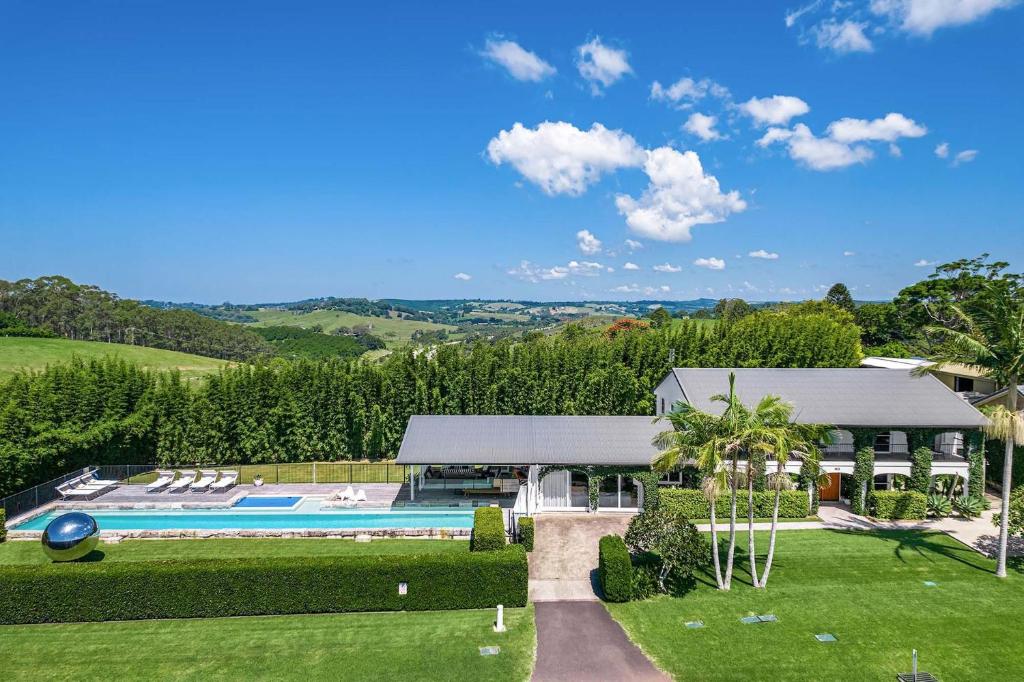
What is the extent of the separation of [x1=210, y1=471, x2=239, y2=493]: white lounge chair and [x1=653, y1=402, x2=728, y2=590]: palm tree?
18.5 meters

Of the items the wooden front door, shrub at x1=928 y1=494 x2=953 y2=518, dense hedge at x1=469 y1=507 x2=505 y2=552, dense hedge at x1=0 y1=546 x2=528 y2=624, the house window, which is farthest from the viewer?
the house window

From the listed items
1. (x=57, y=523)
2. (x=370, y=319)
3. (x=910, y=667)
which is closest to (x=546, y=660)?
(x=910, y=667)

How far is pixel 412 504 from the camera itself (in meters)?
22.2

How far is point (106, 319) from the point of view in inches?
3243

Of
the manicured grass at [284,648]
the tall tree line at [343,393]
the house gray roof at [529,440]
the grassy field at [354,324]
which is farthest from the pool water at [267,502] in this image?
the grassy field at [354,324]

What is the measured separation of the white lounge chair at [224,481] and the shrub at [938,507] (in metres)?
28.2

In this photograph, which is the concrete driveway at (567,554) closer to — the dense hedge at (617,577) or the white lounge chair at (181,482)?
the dense hedge at (617,577)

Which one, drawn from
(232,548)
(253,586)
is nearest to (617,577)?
(253,586)

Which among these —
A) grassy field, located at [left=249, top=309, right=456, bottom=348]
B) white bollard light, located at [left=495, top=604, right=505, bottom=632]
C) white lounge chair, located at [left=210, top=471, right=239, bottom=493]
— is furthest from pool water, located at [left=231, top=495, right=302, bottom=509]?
grassy field, located at [left=249, top=309, right=456, bottom=348]

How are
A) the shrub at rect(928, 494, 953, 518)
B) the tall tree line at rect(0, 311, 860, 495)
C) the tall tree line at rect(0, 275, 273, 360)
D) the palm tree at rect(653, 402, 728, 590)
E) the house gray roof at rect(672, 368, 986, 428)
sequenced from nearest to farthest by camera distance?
the palm tree at rect(653, 402, 728, 590)
the shrub at rect(928, 494, 953, 518)
the house gray roof at rect(672, 368, 986, 428)
the tall tree line at rect(0, 311, 860, 495)
the tall tree line at rect(0, 275, 273, 360)

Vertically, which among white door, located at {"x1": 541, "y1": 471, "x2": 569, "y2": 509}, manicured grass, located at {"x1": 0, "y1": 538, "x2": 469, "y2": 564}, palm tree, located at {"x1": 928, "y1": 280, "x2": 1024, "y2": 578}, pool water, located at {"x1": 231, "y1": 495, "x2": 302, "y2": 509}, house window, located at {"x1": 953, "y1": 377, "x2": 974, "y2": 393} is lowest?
pool water, located at {"x1": 231, "y1": 495, "x2": 302, "y2": 509}

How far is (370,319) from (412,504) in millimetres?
173932

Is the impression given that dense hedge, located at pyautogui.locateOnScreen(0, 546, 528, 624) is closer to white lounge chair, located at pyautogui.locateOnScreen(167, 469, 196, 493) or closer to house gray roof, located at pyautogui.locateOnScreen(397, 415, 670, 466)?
house gray roof, located at pyautogui.locateOnScreen(397, 415, 670, 466)

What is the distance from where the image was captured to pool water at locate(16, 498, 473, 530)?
20625 mm
